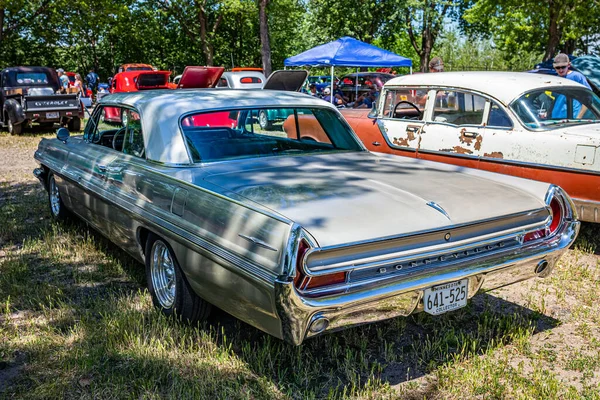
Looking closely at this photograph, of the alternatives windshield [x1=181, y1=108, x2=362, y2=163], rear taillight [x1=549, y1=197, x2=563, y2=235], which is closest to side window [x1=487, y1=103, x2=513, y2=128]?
windshield [x1=181, y1=108, x2=362, y2=163]

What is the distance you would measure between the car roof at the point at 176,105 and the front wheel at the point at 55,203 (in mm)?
1735

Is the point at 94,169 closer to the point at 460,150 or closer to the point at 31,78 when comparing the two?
the point at 460,150

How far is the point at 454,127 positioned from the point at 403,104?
1062 millimetres

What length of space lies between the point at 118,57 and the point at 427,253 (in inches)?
1458

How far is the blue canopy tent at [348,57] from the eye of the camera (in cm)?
1614

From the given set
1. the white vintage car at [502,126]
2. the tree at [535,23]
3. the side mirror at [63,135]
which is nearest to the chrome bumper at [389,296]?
the white vintage car at [502,126]

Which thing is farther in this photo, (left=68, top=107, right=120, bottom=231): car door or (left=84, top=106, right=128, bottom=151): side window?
(left=84, top=106, right=128, bottom=151): side window

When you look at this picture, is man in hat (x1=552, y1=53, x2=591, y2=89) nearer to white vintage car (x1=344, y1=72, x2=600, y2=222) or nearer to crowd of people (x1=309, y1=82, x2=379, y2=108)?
white vintage car (x1=344, y1=72, x2=600, y2=222)

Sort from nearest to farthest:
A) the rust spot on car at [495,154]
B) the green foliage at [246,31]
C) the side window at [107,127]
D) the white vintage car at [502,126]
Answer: the side window at [107,127]
the white vintage car at [502,126]
the rust spot on car at [495,154]
the green foliage at [246,31]

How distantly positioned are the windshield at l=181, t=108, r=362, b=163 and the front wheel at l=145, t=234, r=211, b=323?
648mm

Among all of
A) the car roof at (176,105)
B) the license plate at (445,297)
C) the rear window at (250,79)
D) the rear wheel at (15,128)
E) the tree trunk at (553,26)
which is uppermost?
the tree trunk at (553,26)

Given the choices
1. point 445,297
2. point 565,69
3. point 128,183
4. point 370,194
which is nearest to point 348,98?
point 565,69

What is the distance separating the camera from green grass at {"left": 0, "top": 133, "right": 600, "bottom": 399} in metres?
2.98

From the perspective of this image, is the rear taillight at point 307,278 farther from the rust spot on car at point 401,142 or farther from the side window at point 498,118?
the rust spot on car at point 401,142
